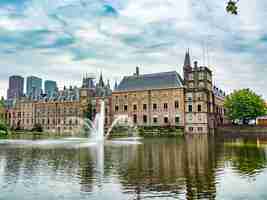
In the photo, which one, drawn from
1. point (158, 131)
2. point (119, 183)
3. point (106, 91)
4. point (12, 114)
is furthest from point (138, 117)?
point (119, 183)

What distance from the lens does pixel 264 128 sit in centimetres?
7281

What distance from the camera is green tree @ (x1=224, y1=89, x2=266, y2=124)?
3199 inches

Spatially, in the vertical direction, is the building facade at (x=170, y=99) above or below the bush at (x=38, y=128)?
above

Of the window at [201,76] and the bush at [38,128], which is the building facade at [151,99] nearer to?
the window at [201,76]

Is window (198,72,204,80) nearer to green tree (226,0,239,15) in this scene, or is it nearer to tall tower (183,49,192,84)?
tall tower (183,49,192,84)

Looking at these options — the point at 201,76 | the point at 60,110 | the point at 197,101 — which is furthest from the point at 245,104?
the point at 60,110

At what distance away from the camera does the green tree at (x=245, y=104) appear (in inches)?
3199

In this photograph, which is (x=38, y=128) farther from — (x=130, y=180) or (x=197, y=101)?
(x=130, y=180)

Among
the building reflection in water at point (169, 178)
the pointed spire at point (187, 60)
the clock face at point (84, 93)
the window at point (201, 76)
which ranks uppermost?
the pointed spire at point (187, 60)

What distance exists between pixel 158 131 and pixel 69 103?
39.1 metres

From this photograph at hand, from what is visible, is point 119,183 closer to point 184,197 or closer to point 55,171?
point 184,197

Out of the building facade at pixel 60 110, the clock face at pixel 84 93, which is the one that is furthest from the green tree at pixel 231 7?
the clock face at pixel 84 93

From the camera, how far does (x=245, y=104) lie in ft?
266

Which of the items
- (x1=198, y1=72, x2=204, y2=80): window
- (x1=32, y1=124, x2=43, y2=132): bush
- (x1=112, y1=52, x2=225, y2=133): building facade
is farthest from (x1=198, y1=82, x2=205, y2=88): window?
(x1=32, y1=124, x2=43, y2=132): bush
